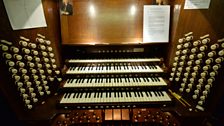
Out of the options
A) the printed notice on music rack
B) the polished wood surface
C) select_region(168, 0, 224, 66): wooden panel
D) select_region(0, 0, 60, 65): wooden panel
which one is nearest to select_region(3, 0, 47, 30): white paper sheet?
select_region(0, 0, 60, 65): wooden panel

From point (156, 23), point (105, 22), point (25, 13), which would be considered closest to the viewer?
point (25, 13)

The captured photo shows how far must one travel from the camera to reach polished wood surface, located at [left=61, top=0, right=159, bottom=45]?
200cm

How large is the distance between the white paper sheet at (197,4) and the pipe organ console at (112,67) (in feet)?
0.12

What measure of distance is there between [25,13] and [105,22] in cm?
94

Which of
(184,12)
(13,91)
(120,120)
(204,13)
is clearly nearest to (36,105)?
(13,91)

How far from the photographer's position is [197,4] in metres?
1.55

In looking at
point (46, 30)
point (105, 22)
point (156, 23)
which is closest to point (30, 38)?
point (46, 30)

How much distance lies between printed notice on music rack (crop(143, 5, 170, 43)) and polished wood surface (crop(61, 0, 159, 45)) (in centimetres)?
11

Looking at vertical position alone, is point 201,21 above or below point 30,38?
above

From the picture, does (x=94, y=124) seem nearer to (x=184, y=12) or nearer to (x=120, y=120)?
(x=120, y=120)

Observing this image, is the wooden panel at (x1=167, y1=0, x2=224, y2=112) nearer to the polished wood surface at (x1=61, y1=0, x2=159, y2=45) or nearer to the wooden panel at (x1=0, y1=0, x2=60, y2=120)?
the polished wood surface at (x1=61, y1=0, x2=159, y2=45)

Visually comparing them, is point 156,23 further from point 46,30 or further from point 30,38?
point 30,38

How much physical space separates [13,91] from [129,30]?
59.3 inches

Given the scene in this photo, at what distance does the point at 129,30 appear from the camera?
6.66ft
